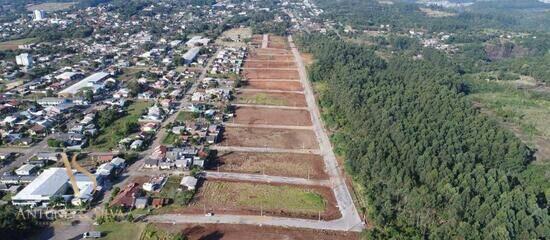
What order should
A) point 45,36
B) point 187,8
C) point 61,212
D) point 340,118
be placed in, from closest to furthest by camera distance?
1. point 61,212
2. point 340,118
3. point 45,36
4. point 187,8

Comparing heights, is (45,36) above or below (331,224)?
above

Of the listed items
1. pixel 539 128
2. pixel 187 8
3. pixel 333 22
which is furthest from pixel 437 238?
pixel 187 8

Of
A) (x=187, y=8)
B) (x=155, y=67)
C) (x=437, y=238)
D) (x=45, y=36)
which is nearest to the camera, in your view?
(x=437, y=238)

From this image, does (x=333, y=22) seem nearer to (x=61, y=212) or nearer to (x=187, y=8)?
(x=187, y=8)

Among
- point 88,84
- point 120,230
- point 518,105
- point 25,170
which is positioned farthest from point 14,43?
point 518,105

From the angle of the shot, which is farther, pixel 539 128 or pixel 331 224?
pixel 539 128

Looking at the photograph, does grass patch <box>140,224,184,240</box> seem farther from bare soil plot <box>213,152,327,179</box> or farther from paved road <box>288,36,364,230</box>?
paved road <box>288,36,364,230</box>

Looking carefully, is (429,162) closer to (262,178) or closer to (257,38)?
(262,178)

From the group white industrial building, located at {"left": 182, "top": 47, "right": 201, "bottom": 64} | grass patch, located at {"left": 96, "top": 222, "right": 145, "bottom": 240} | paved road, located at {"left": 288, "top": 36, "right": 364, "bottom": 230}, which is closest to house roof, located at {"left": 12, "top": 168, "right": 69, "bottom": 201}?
grass patch, located at {"left": 96, "top": 222, "right": 145, "bottom": 240}
